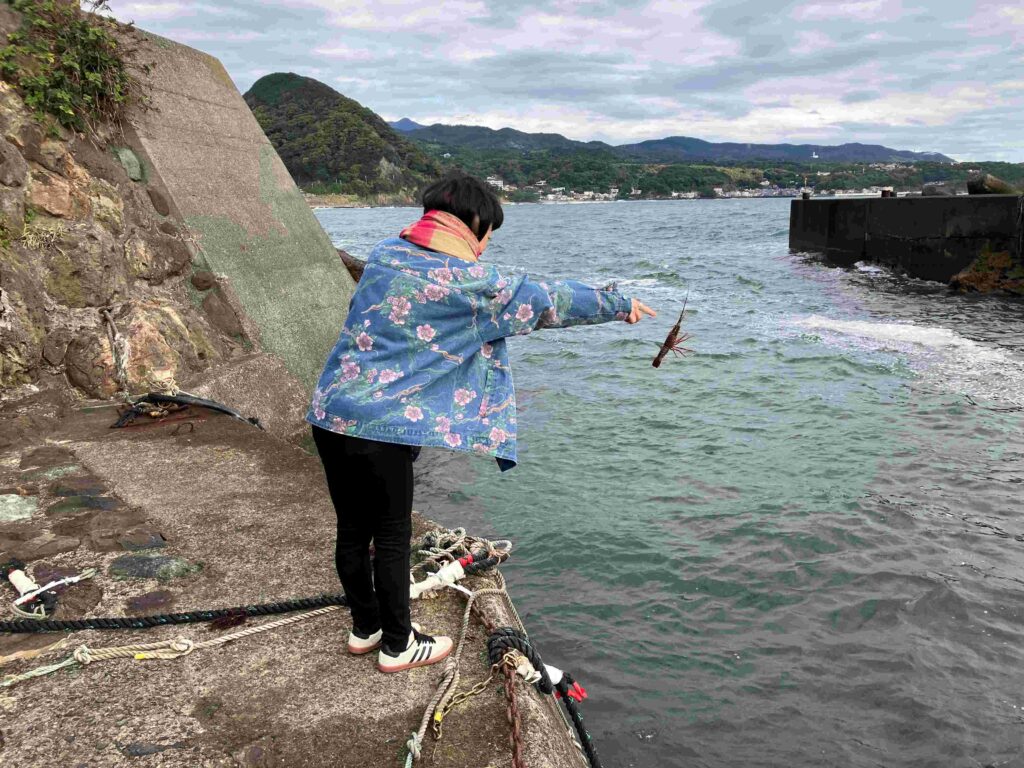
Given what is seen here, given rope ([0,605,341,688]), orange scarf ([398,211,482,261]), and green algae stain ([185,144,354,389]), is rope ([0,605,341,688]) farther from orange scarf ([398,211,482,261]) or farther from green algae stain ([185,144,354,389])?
green algae stain ([185,144,354,389])

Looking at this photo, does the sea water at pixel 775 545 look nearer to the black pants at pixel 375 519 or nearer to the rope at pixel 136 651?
the black pants at pixel 375 519

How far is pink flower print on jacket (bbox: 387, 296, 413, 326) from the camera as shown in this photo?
256 centimetres

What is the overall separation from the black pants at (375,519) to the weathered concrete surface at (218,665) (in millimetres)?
274

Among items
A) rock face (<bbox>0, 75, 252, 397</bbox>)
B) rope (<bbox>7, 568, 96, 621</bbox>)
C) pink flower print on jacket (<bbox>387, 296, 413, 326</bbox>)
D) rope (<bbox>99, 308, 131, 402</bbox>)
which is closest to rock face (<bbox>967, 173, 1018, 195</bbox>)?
rock face (<bbox>0, 75, 252, 397</bbox>)

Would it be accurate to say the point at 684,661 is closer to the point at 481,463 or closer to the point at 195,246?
the point at 481,463

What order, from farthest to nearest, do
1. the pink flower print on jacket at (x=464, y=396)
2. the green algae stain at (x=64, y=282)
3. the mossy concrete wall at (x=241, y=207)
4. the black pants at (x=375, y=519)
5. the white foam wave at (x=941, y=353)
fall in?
the white foam wave at (x=941, y=353) → the mossy concrete wall at (x=241, y=207) → the green algae stain at (x=64, y=282) → the pink flower print on jacket at (x=464, y=396) → the black pants at (x=375, y=519)

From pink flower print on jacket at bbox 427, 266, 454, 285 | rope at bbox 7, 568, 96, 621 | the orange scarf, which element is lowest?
rope at bbox 7, 568, 96, 621

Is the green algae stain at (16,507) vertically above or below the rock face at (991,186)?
below

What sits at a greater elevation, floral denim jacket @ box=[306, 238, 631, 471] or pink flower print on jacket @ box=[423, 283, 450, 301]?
pink flower print on jacket @ box=[423, 283, 450, 301]

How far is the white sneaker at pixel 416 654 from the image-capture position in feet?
9.27

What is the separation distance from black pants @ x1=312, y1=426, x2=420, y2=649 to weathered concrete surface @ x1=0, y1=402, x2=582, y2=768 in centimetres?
27

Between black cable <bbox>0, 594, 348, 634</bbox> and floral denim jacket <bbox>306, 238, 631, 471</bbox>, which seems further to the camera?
black cable <bbox>0, 594, 348, 634</bbox>

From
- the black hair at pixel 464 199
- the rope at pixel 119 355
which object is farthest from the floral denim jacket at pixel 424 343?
the rope at pixel 119 355

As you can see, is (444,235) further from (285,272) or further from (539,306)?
(285,272)
